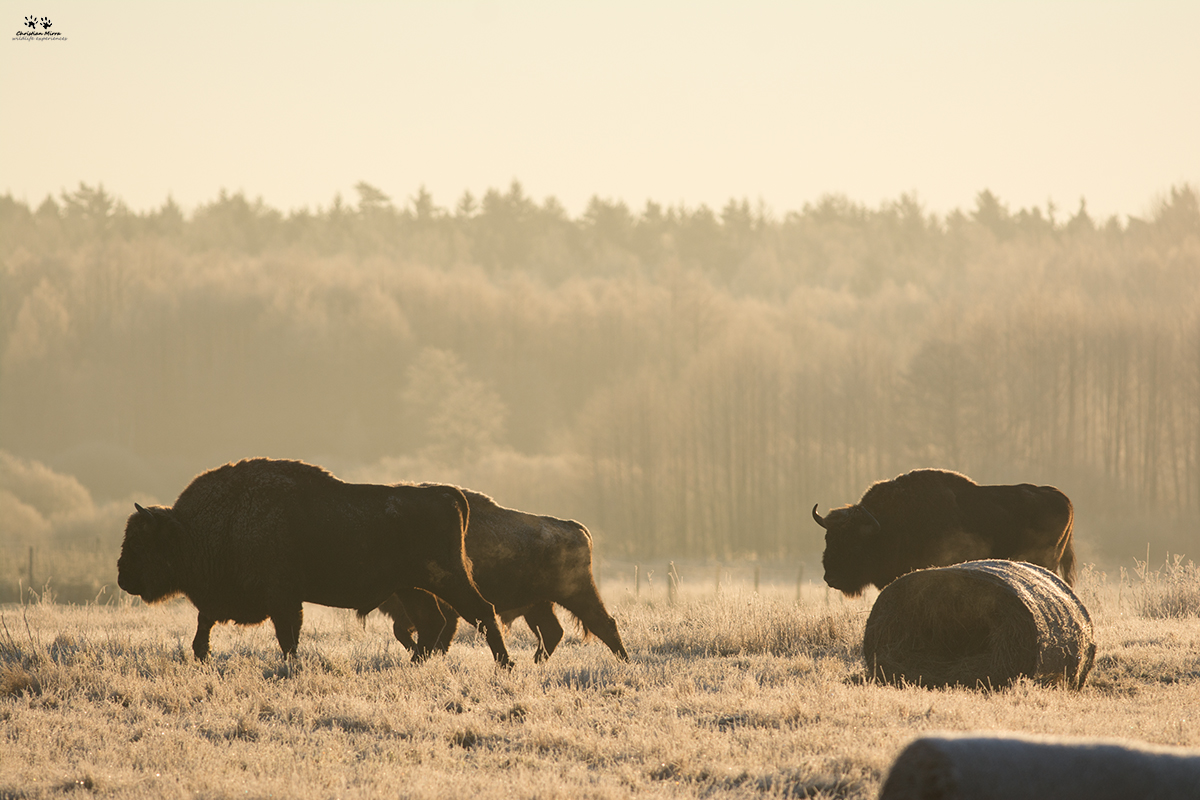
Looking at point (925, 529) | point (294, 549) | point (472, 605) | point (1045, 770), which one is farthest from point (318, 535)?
point (1045, 770)

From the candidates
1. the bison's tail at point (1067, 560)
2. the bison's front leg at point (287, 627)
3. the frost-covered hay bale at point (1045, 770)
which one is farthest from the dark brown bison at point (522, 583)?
the frost-covered hay bale at point (1045, 770)

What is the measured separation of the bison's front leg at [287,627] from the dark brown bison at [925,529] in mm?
6162

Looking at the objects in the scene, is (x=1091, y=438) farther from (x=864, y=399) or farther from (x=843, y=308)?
(x=843, y=308)

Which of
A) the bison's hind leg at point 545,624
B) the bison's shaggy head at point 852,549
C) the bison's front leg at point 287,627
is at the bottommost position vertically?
the bison's hind leg at point 545,624

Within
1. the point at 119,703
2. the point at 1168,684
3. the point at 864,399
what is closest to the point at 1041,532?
the point at 1168,684

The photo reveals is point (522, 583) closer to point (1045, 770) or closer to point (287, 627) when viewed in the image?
point (287, 627)

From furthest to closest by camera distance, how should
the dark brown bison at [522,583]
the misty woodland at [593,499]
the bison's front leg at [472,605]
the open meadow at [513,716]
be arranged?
1. the dark brown bison at [522,583]
2. the bison's front leg at [472,605]
3. the misty woodland at [593,499]
4. the open meadow at [513,716]

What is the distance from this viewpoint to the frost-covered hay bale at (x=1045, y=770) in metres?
3.90

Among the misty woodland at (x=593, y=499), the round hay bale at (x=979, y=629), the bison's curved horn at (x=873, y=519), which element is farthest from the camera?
the bison's curved horn at (x=873, y=519)

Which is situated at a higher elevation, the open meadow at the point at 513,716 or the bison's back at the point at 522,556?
the bison's back at the point at 522,556

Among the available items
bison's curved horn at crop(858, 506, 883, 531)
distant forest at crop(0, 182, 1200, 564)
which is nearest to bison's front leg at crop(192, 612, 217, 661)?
bison's curved horn at crop(858, 506, 883, 531)

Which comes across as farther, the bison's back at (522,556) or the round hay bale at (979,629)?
the bison's back at (522,556)

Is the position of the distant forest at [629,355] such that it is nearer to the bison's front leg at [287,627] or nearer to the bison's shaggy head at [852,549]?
the bison's shaggy head at [852,549]

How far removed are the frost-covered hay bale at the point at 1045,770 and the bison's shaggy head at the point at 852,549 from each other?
385 inches
